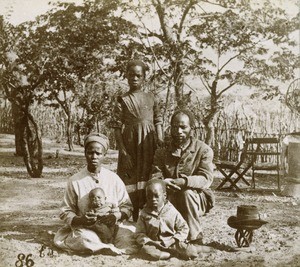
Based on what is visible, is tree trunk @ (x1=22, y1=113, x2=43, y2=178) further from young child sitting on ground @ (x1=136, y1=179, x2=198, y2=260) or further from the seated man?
young child sitting on ground @ (x1=136, y1=179, x2=198, y2=260)

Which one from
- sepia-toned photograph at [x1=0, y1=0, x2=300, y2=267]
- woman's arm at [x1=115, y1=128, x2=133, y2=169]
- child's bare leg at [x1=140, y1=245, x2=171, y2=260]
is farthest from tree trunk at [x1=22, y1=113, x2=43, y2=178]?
child's bare leg at [x1=140, y1=245, x2=171, y2=260]

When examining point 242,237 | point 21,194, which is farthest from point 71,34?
point 242,237

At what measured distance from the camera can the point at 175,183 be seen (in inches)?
134

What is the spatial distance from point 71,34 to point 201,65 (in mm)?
2139

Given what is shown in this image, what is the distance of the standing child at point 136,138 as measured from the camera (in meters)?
3.92

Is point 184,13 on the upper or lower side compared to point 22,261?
upper

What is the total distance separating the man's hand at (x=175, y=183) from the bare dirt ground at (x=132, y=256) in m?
0.52

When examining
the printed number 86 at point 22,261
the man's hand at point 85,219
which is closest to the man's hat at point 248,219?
the man's hand at point 85,219

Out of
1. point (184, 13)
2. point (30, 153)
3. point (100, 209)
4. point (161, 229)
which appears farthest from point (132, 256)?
point (30, 153)

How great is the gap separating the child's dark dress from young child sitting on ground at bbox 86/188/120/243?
567 millimetres

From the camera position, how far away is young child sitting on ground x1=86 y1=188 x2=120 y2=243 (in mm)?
3295

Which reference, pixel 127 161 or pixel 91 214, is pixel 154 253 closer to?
pixel 91 214

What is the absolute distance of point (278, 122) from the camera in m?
9.48

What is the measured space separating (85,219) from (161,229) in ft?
1.77
